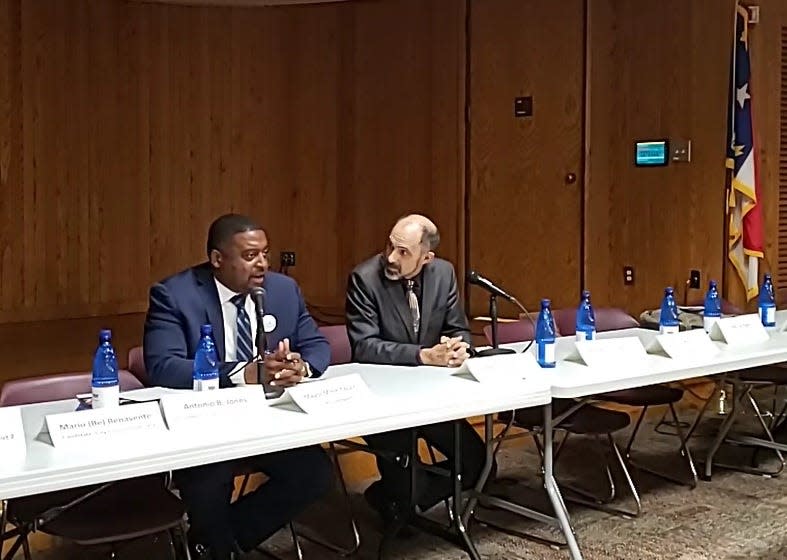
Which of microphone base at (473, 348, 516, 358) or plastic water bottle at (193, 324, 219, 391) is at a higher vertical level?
plastic water bottle at (193, 324, 219, 391)

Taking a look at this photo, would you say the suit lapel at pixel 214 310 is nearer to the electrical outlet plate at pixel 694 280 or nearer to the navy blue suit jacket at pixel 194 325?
the navy blue suit jacket at pixel 194 325

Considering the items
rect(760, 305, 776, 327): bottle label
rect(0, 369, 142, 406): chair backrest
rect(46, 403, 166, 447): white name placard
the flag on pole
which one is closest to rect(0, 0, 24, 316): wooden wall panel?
rect(0, 369, 142, 406): chair backrest

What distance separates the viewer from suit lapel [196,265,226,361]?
3.06 metres

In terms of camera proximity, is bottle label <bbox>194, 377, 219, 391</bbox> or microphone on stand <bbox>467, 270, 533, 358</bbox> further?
microphone on stand <bbox>467, 270, 533, 358</bbox>

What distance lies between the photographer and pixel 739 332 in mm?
3750

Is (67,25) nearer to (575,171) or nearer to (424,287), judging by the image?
(575,171)

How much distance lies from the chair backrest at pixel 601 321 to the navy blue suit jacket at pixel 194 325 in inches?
57.7

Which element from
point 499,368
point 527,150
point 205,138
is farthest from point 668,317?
point 205,138

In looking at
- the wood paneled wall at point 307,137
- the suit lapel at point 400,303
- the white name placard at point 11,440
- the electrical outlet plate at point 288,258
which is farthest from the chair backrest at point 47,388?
the electrical outlet plate at point 288,258

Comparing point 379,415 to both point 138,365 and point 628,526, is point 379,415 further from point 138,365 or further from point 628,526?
point 628,526

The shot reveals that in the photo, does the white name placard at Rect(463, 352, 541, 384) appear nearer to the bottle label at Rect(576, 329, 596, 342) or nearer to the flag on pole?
the bottle label at Rect(576, 329, 596, 342)

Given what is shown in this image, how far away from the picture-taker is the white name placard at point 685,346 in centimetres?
343

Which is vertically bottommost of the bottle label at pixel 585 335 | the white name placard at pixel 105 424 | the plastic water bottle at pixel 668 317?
the white name placard at pixel 105 424

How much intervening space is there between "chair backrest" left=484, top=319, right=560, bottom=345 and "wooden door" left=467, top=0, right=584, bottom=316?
117 inches
